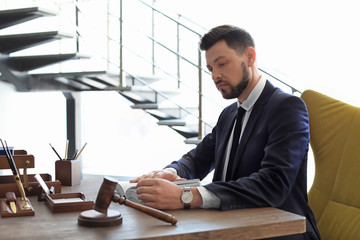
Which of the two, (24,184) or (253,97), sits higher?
(253,97)

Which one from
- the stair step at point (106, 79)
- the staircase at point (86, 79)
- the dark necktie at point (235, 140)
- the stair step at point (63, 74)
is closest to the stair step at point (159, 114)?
the staircase at point (86, 79)

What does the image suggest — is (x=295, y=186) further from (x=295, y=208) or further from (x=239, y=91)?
(x=239, y=91)

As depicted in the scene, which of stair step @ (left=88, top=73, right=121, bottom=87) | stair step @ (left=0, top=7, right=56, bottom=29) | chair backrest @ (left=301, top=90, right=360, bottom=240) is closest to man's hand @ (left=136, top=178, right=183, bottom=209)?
chair backrest @ (left=301, top=90, right=360, bottom=240)

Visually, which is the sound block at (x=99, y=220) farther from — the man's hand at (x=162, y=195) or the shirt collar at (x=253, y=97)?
the shirt collar at (x=253, y=97)

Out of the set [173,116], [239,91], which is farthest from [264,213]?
[173,116]

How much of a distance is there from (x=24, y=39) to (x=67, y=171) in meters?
2.40

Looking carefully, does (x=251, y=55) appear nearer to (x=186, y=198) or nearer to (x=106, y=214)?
(x=186, y=198)

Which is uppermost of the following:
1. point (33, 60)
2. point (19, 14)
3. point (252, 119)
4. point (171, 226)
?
point (19, 14)

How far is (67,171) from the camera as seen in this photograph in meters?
1.59

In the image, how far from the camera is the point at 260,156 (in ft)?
4.80

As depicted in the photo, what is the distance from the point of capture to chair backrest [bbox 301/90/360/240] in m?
1.46

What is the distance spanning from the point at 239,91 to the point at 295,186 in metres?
0.40

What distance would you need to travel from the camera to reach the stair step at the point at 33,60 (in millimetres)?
3754

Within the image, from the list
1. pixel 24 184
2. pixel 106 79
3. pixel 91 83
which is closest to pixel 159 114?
pixel 106 79
